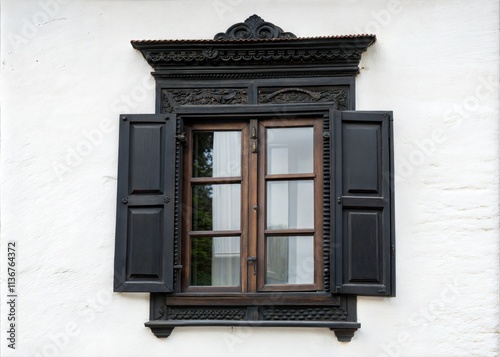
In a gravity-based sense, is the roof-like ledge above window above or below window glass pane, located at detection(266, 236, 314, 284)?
above

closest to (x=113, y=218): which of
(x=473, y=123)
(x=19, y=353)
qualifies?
(x=19, y=353)

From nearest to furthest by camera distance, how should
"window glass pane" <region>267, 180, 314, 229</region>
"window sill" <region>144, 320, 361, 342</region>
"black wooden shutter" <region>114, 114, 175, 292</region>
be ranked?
1. "window sill" <region>144, 320, 361, 342</region>
2. "black wooden shutter" <region>114, 114, 175, 292</region>
3. "window glass pane" <region>267, 180, 314, 229</region>

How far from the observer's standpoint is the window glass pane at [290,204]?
470 cm

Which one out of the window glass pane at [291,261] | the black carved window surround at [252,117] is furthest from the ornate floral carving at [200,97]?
the window glass pane at [291,261]

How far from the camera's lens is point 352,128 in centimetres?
460

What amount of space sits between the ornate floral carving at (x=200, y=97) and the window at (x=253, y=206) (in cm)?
16

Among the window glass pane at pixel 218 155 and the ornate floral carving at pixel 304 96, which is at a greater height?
the ornate floral carving at pixel 304 96

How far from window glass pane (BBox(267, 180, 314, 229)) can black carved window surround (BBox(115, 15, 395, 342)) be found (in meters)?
0.16

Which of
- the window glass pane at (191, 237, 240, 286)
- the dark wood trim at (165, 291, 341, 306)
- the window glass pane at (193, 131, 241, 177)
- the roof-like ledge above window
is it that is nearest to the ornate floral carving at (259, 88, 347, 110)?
the roof-like ledge above window

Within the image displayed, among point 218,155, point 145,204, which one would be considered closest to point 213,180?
point 218,155

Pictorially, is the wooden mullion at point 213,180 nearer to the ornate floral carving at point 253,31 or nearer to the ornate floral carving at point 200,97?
the ornate floral carving at point 200,97

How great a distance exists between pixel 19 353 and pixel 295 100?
260cm

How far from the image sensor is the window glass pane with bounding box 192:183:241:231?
4.76 meters

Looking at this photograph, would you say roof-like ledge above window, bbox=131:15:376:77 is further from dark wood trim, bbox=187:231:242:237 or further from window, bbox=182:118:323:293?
dark wood trim, bbox=187:231:242:237
